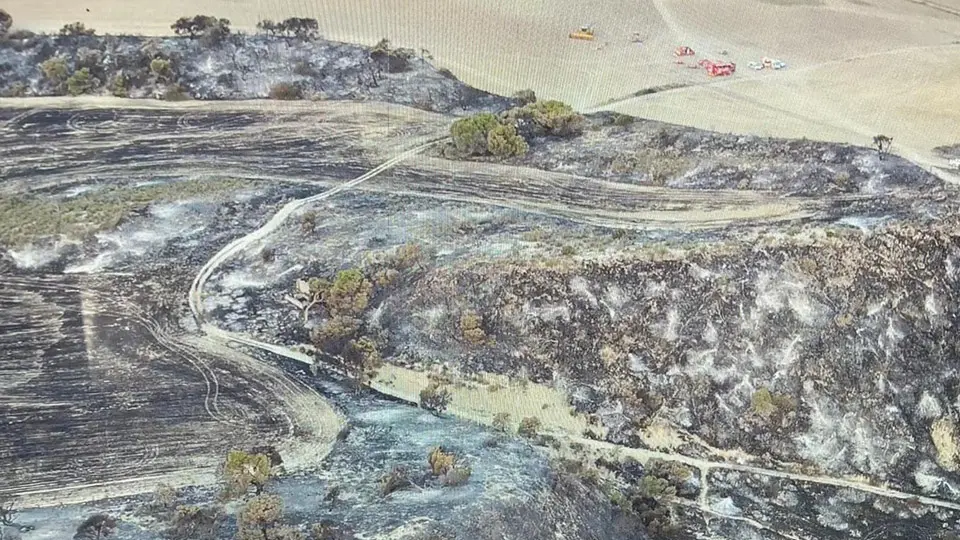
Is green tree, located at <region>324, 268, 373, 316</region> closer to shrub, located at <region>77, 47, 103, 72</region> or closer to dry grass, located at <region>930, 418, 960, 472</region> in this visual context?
dry grass, located at <region>930, 418, 960, 472</region>

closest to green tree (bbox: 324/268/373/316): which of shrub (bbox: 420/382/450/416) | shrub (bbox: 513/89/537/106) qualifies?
shrub (bbox: 420/382/450/416)

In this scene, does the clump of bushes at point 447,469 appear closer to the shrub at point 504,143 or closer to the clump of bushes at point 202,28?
the shrub at point 504,143

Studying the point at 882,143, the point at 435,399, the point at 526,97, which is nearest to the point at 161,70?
the point at 526,97

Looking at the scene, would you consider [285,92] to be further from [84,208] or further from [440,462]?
[440,462]

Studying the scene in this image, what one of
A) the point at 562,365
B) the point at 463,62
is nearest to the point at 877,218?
the point at 562,365

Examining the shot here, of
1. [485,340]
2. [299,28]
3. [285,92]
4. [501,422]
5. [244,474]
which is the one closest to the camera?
[244,474]
